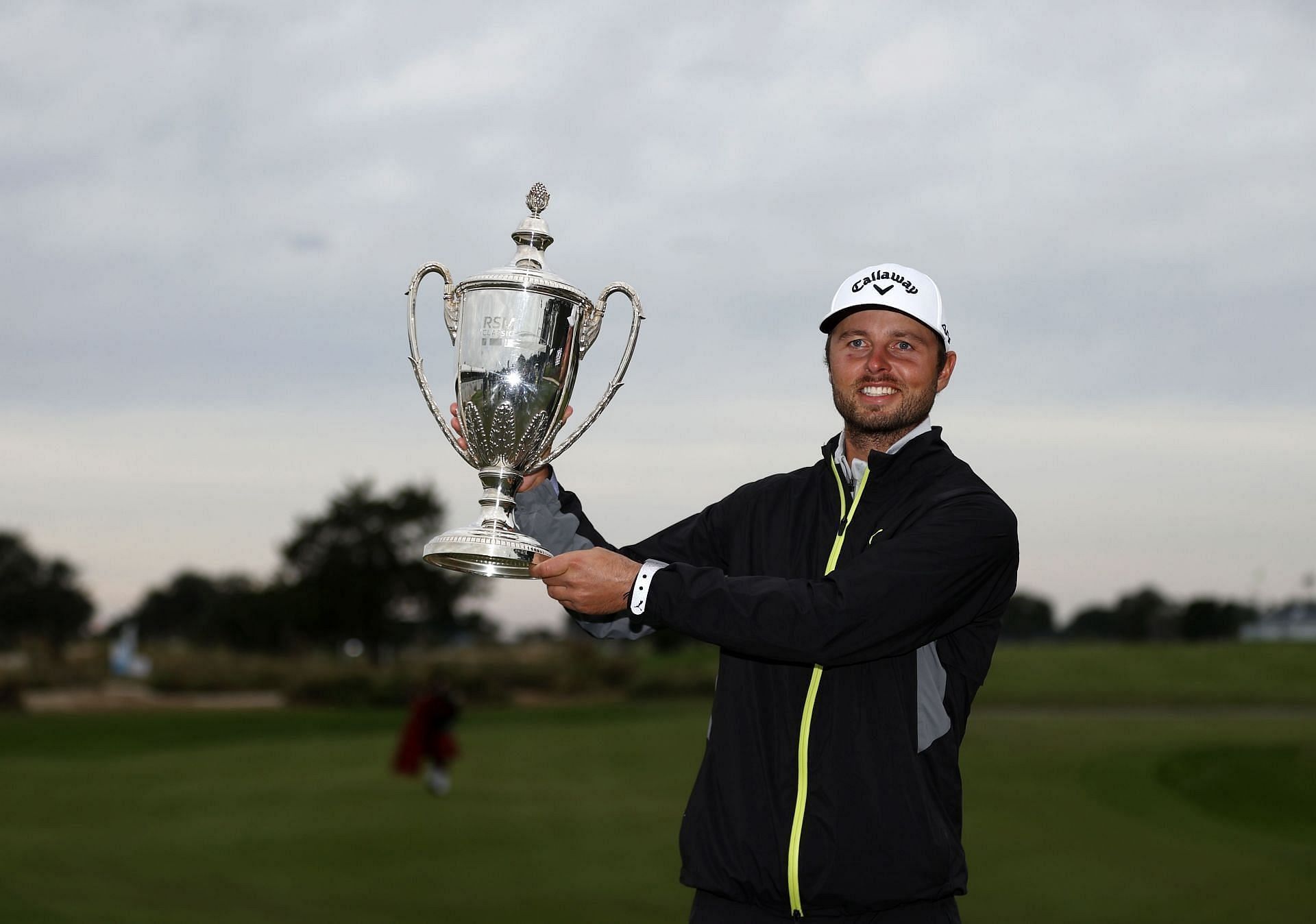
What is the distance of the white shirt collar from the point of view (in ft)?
12.0

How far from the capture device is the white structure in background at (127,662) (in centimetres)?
4706

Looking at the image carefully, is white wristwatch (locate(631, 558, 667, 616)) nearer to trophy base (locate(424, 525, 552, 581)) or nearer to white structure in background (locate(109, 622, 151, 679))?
trophy base (locate(424, 525, 552, 581))

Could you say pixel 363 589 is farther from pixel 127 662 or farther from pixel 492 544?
pixel 492 544

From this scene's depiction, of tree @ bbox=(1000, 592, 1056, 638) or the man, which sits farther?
tree @ bbox=(1000, 592, 1056, 638)

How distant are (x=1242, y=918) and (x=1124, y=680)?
42263mm

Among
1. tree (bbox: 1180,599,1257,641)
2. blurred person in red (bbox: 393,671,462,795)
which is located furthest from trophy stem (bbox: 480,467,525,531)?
tree (bbox: 1180,599,1257,641)

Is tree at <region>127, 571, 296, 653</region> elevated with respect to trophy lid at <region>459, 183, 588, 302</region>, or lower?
lower

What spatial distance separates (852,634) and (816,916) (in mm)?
732

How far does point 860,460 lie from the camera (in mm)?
3723

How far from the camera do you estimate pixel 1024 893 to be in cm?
1240

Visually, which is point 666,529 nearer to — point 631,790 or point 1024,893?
point 1024,893

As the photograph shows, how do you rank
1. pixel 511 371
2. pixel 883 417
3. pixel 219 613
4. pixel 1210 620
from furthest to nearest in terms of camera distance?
pixel 1210 620 → pixel 219 613 → pixel 511 371 → pixel 883 417

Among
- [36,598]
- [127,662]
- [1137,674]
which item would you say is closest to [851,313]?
[127,662]

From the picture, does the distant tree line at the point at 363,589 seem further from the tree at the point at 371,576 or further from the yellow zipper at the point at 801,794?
the yellow zipper at the point at 801,794
